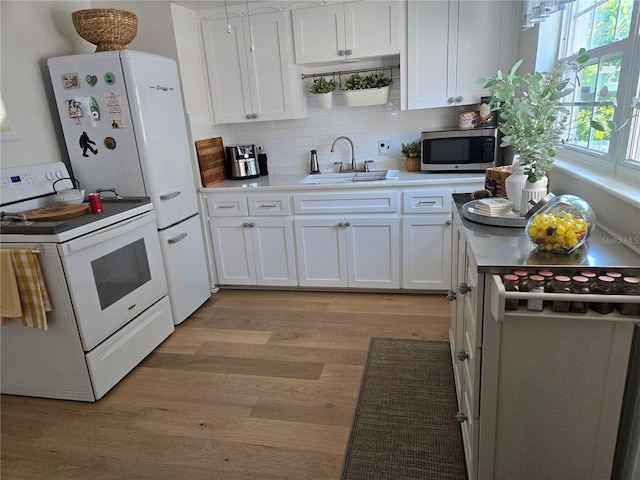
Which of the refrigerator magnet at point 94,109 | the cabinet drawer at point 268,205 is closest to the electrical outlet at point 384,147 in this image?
the cabinet drawer at point 268,205

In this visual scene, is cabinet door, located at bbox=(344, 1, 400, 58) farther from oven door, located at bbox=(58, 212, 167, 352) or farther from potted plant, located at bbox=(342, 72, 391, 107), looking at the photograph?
oven door, located at bbox=(58, 212, 167, 352)

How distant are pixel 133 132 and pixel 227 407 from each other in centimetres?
177

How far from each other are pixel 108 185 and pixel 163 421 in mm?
1597

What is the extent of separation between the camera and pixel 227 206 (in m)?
3.43

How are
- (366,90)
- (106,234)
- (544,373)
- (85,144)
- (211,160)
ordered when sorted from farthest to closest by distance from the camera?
1. (211,160)
2. (366,90)
3. (85,144)
4. (106,234)
5. (544,373)

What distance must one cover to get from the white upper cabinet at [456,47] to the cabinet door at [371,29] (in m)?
0.12

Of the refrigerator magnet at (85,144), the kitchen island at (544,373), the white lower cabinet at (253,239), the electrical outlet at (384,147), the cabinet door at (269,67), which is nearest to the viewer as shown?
the kitchen island at (544,373)

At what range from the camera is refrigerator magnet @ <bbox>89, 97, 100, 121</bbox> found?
268 cm

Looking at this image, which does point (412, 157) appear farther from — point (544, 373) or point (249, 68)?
point (544, 373)

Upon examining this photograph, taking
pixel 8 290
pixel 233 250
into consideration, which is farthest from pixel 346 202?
pixel 8 290

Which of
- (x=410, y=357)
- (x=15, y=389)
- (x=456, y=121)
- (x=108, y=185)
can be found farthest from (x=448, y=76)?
(x=15, y=389)

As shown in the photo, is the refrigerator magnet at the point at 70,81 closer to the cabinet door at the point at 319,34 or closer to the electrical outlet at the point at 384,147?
the cabinet door at the point at 319,34

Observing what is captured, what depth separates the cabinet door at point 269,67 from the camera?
322cm

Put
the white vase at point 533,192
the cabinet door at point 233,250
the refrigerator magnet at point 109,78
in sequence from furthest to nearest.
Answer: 1. the cabinet door at point 233,250
2. the refrigerator magnet at point 109,78
3. the white vase at point 533,192
